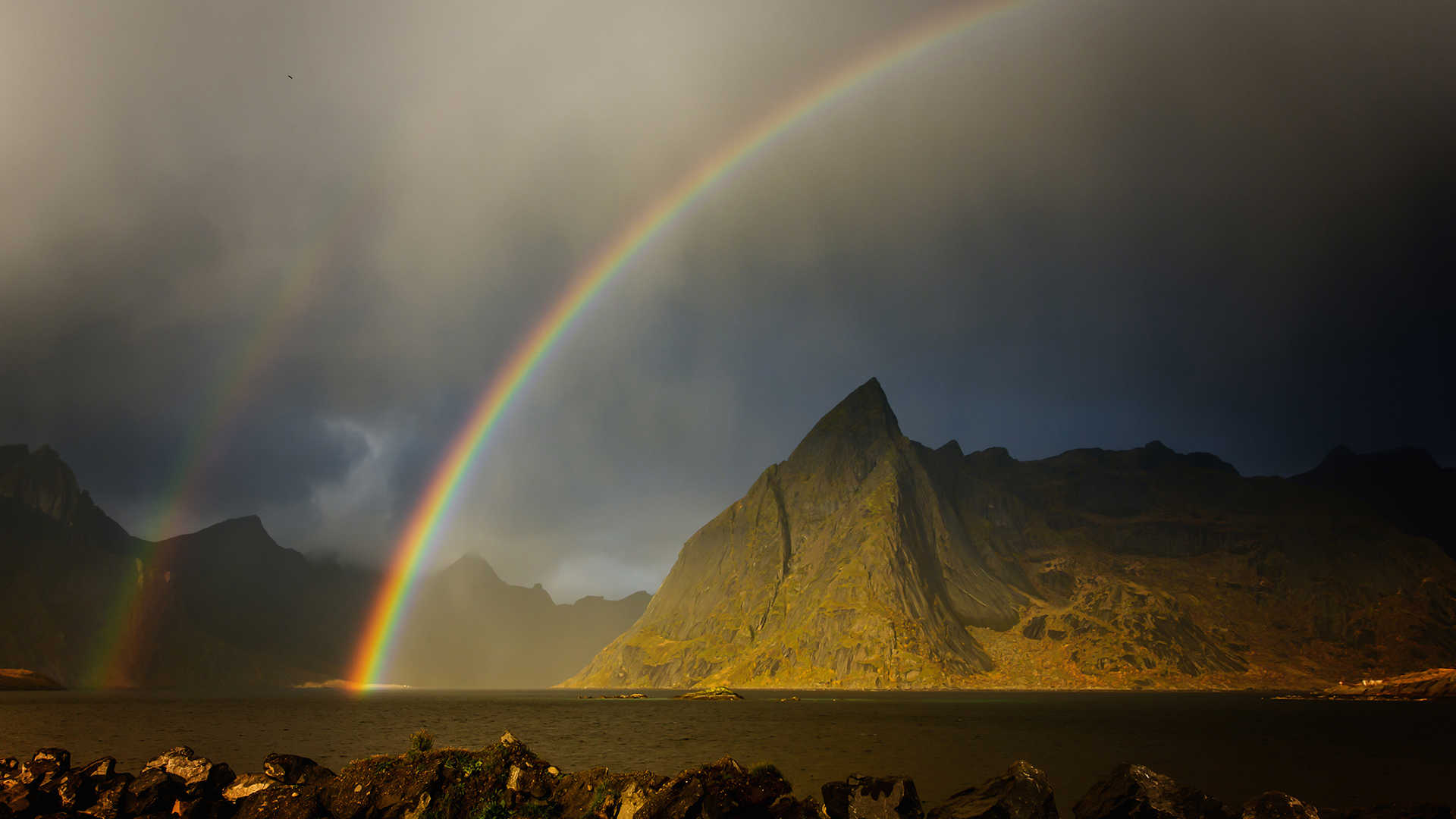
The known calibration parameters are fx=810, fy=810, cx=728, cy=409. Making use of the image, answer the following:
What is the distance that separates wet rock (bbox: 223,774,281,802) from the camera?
36500 mm

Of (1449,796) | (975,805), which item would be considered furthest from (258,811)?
(1449,796)

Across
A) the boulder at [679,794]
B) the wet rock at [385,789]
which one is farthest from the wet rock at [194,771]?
the boulder at [679,794]

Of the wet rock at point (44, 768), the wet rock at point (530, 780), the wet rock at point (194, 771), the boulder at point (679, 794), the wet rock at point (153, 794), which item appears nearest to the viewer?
the boulder at point (679, 794)

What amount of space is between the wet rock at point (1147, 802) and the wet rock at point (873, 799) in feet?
31.0

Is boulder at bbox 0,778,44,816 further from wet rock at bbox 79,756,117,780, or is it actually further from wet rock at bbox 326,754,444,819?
wet rock at bbox 326,754,444,819

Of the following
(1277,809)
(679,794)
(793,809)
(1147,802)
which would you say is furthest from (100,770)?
(1277,809)

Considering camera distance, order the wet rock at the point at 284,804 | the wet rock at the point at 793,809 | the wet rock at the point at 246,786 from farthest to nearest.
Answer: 1. the wet rock at the point at 246,786
2. the wet rock at the point at 284,804
3. the wet rock at the point at 793,809

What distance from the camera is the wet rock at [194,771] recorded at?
1463 inches

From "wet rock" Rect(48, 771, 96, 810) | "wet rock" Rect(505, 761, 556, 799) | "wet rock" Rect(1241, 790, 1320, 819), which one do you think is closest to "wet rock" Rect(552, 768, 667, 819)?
"wet rock" Rect(505, 761, 556, 799)

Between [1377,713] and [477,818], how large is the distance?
16949 centimetres

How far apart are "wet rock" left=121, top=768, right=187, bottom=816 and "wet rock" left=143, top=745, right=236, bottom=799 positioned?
40 cm

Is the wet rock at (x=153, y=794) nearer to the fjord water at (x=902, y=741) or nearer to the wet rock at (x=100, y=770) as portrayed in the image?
the wet rock at (x=100, y=770)

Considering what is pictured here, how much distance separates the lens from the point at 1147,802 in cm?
3538

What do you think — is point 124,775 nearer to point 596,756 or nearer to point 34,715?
point 596,756
